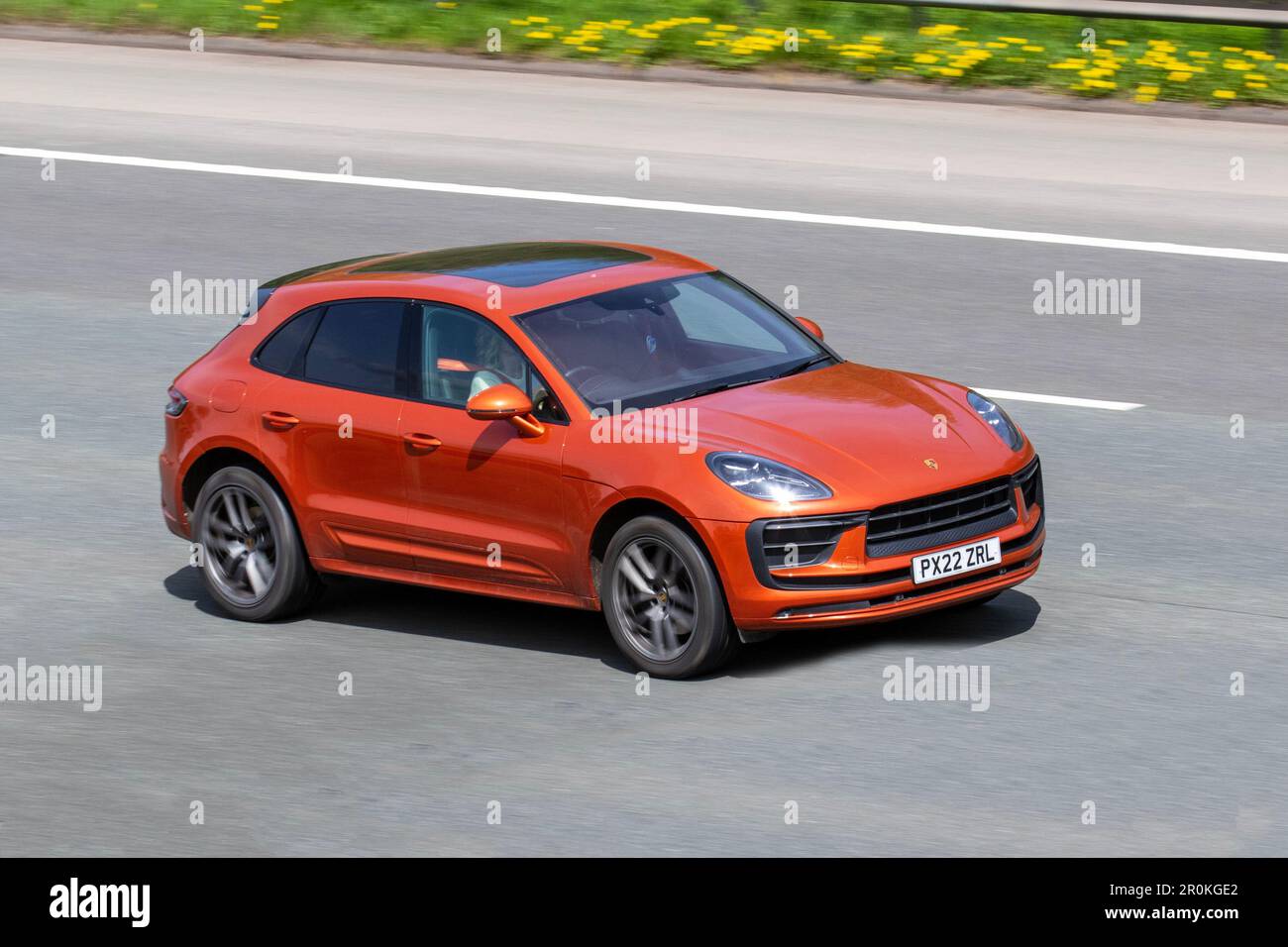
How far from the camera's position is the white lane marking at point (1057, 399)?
1234 centimetres

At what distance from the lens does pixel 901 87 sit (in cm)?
1980

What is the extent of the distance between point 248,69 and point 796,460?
14.1 m

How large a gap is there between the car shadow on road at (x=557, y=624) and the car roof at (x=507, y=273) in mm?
1327

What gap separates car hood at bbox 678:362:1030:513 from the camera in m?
8.53

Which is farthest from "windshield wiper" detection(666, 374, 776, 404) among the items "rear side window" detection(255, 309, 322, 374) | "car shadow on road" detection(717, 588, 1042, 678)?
"rear side window" detection(255, 309, 322, 374)

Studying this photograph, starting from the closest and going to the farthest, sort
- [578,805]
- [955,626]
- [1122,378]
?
[578,805], [955,626], [1122,378]

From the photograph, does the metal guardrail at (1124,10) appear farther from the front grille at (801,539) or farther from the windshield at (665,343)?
the front grille at (801,539)

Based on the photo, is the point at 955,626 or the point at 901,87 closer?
the point at 955,626

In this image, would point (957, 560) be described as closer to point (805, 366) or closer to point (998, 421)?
point (998, 421)

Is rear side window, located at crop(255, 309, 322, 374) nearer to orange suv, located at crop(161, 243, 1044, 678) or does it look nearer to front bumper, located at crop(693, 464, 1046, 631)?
orange suv, located at crop(161, 243, 1044, 678)

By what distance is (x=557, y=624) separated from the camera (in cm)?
957

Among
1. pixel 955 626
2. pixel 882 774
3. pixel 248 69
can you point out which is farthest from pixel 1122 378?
pixel 248 69

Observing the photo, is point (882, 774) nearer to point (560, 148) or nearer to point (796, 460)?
point (796, 460)

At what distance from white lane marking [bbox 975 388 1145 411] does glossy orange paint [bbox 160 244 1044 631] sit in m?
2.98
